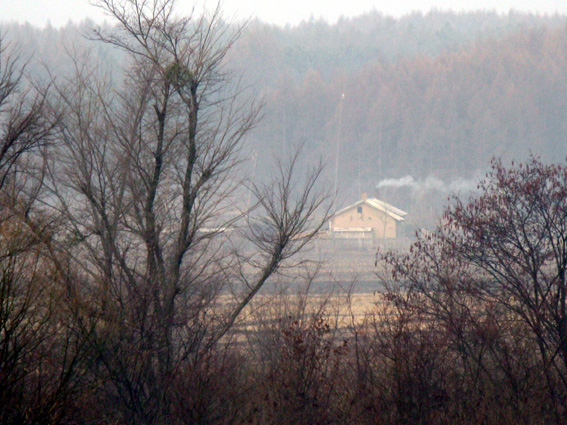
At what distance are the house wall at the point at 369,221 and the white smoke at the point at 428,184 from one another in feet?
54.3

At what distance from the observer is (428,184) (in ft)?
233

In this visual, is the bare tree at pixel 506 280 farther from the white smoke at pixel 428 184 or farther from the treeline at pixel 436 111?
the treeline at pixel 436 111

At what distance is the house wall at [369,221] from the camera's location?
2167 inches

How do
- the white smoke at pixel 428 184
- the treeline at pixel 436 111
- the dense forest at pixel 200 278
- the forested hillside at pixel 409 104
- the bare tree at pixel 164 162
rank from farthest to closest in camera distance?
the treeline at pixel 436 111 → the forested hillside at pixel 409 104 → the white smoke at pixel 428 184 → the bare tree at pixel 164 162 → the dense forest at pixel 200 278

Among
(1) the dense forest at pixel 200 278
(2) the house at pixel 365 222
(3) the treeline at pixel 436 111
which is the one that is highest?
(3) the treeline at pixel 436 111

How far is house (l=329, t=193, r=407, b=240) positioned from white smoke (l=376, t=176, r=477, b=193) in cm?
1614

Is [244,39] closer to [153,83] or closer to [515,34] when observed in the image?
[515,34]

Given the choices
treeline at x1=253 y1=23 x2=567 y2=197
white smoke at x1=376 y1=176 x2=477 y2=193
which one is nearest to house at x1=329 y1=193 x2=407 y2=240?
white smoke at x1=376 y1=176 x2=477 y2=193

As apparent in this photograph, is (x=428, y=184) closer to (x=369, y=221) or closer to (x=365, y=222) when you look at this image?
(x=369, y=221)

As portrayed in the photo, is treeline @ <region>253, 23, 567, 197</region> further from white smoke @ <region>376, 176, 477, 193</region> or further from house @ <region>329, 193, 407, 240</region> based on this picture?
house @ <region>329, 193, 407, 240</region>

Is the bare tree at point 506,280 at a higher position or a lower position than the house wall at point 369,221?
lower

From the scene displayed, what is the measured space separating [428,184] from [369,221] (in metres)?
18.3

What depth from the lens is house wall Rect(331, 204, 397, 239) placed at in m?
55.0

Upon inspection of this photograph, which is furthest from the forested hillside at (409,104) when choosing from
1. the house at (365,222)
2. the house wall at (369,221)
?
the house at (365,222)
